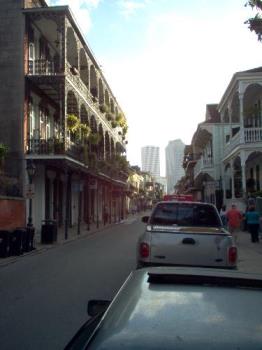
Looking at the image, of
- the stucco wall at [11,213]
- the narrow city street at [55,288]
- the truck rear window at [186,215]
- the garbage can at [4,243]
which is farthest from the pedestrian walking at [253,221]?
the truck rear window at [186,215]

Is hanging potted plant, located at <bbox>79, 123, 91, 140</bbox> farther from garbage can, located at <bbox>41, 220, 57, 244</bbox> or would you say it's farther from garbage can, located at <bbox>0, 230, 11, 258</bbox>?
garbage can, located at <bbox>0, 230, 11, 258</bbox>

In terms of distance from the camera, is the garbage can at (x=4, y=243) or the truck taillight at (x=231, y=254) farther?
the garbage can at (x=4, y=243)

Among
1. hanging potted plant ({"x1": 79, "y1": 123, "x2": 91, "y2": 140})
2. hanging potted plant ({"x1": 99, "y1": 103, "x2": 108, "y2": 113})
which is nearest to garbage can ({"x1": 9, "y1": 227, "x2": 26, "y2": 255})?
hanging potted plant ({"x1": 79, "y1": 123, "x2": 91, "y2": 140})

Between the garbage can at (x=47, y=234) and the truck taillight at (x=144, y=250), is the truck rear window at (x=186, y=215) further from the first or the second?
the garbage can at (x=47, y=234)

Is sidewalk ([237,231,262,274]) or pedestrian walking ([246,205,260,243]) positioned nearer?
sidewalk ([237,231,262,274])

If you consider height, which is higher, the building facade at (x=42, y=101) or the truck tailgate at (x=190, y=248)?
the building facade at (x=42, y=101)

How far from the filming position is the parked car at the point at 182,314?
2457 mm

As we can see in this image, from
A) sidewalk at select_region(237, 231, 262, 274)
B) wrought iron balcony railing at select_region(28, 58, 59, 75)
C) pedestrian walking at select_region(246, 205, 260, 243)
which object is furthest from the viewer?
wrought iron balcony railing at select_region(28, 58, 59, 75)

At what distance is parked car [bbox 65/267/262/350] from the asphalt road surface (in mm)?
3686

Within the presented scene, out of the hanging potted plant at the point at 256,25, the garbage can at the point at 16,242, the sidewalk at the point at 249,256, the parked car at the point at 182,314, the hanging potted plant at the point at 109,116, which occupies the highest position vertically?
the hanging potted plant at the point at 109,116

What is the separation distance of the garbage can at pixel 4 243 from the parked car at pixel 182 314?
1456cm

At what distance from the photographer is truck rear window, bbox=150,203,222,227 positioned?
1165cm

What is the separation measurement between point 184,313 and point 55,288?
347 inches

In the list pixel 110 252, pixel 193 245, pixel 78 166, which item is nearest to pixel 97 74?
pixel 78 166
